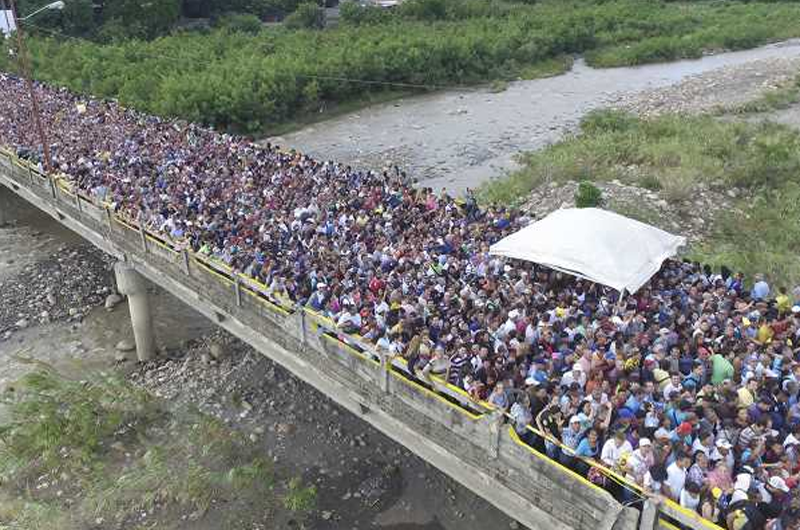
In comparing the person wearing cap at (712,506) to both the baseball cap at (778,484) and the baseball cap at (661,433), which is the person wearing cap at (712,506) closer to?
the baseball cap at (778,484)

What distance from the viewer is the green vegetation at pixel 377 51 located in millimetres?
34000

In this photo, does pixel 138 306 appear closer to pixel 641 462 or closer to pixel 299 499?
pixel 299 499

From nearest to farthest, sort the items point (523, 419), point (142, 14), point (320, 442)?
point (523, 419) < point (320, 442) < point (142, 14)

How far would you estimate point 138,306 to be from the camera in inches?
636

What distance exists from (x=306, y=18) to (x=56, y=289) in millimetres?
41450

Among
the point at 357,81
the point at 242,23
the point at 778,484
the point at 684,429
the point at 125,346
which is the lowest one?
the point at 125,346

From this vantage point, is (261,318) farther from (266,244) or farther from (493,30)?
(493,30)

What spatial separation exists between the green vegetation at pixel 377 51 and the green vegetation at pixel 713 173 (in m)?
14.4

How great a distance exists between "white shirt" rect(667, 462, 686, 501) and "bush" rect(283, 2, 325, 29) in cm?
5348

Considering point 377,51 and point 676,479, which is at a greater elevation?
point 676,479

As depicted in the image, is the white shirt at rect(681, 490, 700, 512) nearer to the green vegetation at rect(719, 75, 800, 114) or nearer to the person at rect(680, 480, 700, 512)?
the person at rect(680, 480, 700, 512)

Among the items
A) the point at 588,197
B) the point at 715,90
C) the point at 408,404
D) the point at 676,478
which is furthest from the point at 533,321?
the point at 715,90

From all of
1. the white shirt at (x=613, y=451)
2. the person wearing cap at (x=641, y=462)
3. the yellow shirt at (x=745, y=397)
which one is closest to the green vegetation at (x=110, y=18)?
the white shirt at (x=613, y=451)

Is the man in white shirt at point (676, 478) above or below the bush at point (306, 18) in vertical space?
above
